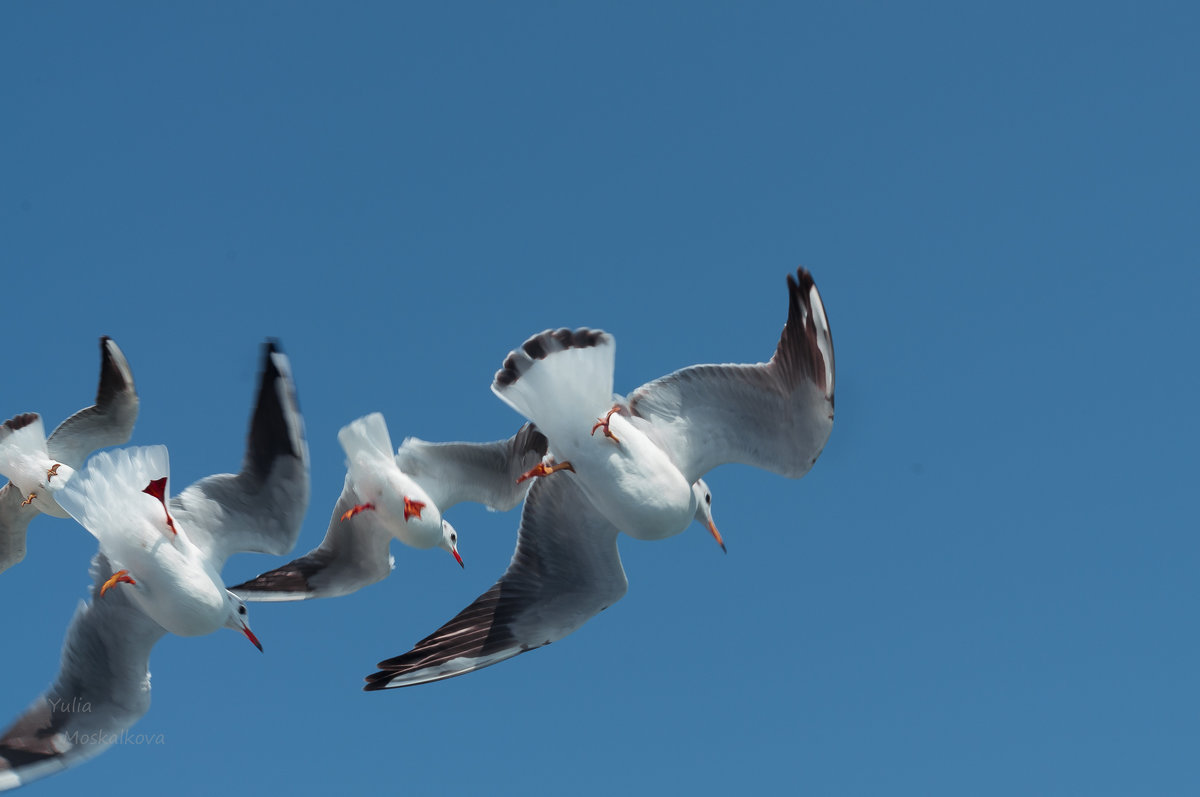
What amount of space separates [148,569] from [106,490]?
619mm

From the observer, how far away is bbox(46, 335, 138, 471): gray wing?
11.7m

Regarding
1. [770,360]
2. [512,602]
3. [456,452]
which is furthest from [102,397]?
[770,360]

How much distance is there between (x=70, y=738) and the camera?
1005 centimetres

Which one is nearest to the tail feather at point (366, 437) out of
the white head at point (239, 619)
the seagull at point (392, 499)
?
the seagull at point (392, 499)

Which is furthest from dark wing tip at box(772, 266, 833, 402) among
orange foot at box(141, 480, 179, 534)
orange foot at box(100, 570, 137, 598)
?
orange foot at box(100, 570, 137, 598)

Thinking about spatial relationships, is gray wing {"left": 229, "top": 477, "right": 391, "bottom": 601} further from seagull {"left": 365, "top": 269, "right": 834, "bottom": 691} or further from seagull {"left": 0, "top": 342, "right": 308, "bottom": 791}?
seagull {"left": 365, "top": 269, "right": 834, "bottom": 691}

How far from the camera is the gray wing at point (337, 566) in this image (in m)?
11.2

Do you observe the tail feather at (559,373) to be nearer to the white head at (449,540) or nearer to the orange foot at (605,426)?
the orange foot at (605,426)

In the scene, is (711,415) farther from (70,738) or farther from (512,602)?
(70,738)

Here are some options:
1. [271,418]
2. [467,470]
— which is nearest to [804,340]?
[467,470]

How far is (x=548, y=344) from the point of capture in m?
8.99

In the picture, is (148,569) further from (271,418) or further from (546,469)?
(546,469)

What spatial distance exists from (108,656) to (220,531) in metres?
1.39

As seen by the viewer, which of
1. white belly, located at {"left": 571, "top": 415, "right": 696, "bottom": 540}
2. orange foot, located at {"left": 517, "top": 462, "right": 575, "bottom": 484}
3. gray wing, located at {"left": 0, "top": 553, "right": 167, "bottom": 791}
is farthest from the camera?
gray wing, located at {"left": 0, "top": 553, "right": 167, "bottom": 791}
